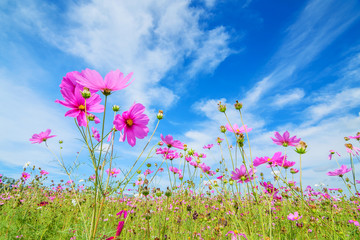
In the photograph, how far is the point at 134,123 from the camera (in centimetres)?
107

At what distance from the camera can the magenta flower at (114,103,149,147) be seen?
0.99 m

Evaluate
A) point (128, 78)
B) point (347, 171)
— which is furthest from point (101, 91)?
point (347, 171)

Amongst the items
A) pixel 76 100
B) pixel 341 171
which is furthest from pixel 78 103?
pixel 341 171

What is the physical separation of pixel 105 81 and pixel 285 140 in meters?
1.47

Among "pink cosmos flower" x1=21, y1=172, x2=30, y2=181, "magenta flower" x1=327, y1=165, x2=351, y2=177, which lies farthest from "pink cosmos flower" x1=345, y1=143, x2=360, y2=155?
"pink cosmos flower" x1=21, y1=172, x2=30, y2=181

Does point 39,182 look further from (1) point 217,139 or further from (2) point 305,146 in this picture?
(2) point 305,146

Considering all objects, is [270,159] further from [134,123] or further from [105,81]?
[105,81]

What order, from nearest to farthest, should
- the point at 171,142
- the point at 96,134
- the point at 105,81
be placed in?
the point at 105,81, the point at 96,134, the point at 171,142

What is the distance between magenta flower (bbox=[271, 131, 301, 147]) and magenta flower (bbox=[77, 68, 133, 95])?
4.38 feet

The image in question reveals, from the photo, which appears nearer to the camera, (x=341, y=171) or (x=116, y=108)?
(x=116, y=108)

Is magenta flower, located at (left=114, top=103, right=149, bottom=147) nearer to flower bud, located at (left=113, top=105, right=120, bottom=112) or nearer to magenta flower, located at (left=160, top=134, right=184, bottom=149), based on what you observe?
flower bud, located at (left=113, top=105, right=120, bottom=112)

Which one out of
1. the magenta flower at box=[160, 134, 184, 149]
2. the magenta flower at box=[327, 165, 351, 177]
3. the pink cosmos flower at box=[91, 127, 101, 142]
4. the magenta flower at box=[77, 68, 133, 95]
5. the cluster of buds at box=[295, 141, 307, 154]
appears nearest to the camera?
the magenta flower at box=[77, 68, 133, 95]

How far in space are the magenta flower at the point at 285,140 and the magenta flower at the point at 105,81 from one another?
1336 millimetres

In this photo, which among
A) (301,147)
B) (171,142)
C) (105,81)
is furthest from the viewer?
(171,142)
